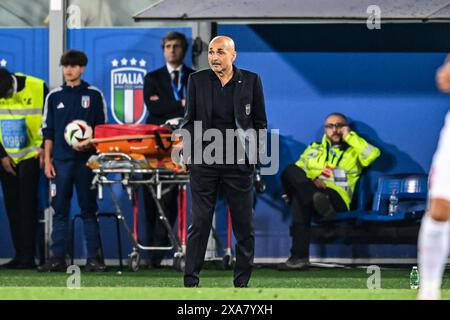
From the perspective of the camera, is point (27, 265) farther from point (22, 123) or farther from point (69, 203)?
point (22, 123)

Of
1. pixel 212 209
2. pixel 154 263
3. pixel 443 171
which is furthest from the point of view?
pixel 154 263

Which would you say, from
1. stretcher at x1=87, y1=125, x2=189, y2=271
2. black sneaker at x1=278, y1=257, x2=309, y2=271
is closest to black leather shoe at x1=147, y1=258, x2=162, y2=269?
stretcher at x1=87, y1=125, x2=189, y2=271

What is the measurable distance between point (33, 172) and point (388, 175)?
159 inches

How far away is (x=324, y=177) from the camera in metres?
14.3

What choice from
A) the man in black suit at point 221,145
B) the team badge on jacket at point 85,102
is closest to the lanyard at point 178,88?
the team badge on jacket at point 85,102

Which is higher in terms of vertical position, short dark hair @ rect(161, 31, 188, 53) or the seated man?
short dark hair @ rect(161, 31, 188, 53)

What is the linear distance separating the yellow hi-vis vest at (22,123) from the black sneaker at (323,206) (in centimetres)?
322

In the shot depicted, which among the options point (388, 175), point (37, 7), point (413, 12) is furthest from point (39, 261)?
point (413, 12)

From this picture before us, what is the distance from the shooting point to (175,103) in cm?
1420

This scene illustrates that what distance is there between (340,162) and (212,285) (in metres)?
2.99

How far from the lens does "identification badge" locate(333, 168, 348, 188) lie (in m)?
14.4

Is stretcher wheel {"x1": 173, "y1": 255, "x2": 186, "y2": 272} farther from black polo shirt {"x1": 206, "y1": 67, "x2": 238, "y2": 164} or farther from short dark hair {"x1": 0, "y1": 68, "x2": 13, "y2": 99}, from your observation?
black polo shirt {"x1": 206, "y1": 67, "x2": 238, "y2": 164}

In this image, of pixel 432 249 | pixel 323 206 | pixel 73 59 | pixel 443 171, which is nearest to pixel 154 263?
pixel 323 206

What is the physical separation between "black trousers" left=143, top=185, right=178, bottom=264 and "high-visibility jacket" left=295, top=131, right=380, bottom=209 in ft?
4.84
